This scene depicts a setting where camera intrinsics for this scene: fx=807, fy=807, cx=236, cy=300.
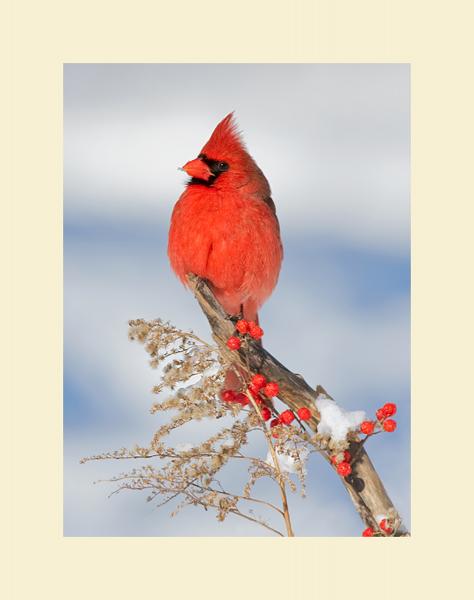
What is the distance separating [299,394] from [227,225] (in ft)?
2.03

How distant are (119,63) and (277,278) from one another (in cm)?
92

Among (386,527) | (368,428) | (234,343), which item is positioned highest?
(234,343)

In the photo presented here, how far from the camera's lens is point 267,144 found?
2.87 meters

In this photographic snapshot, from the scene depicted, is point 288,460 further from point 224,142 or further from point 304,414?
point 224,142

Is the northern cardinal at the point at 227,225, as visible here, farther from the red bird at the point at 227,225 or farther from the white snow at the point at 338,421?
the white snow at the point at 338,421

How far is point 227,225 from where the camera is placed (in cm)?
271

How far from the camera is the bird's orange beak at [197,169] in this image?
2.74m

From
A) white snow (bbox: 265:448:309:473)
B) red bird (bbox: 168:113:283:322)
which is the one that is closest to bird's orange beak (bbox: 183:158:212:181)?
red bird (bbox: 168:113:283:322)

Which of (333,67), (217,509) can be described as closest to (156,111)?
(333,67)

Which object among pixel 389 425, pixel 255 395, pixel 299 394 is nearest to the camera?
pixel 389 425

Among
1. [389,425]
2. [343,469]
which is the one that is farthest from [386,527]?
[389,425]

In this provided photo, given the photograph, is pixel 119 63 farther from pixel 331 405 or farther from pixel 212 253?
pixel 331 405

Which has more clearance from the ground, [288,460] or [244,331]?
[244,331]

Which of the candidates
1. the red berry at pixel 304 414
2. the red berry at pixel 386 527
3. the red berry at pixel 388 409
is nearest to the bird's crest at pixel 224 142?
the red berry at pixel 304 414
